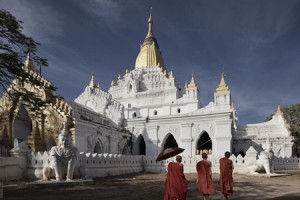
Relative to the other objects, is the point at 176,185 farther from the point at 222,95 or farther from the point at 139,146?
the point at 139,146

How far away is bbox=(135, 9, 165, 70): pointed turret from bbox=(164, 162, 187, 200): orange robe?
37.8 meters

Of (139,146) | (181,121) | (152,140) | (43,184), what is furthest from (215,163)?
(43,184)

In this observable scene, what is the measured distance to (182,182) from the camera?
7.43 m

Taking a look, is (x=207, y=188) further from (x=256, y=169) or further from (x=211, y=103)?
(x=211, y=103)

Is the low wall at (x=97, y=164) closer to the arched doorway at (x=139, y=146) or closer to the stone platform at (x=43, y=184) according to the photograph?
the stone platform at (x=43, y=184)

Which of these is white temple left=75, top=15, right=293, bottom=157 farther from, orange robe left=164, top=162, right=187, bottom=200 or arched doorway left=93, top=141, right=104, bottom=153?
orange robe left=164, top=162, right=187, bottom=200

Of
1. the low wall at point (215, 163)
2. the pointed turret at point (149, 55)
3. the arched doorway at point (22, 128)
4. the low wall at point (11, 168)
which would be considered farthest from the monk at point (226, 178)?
the pointed turret at point (149, 55)

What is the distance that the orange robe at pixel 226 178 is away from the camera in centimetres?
896

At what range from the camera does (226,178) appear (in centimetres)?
899

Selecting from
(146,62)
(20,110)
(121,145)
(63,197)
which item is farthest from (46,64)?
(146,62)

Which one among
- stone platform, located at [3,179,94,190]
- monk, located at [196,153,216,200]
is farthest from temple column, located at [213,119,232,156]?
monk, located at [196,153,216,200]

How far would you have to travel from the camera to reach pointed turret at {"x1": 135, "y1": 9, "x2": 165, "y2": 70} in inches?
1816

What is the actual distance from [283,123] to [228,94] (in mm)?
6234

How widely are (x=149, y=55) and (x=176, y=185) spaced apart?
4029 centimetres
